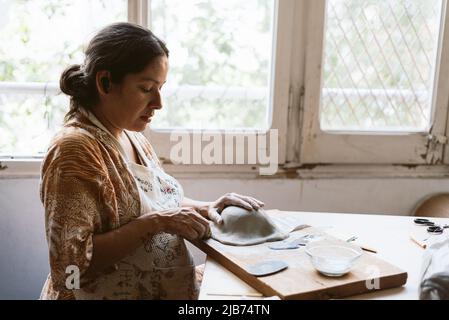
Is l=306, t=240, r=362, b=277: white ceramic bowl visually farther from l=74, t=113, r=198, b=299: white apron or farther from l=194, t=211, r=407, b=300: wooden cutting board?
l=74, t=113, r=198, b=299: white apron

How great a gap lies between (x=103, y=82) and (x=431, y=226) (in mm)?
1098

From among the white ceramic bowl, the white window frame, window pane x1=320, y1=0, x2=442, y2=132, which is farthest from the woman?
window pane x1=320, y1=0, x2=442, y2=132

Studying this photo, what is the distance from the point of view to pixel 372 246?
1.32 meters

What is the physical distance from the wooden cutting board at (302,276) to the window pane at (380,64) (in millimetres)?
1082

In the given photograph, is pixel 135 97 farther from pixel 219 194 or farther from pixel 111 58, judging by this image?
pixel 219 194

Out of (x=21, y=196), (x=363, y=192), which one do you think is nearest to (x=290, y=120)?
(x=363, y=192)

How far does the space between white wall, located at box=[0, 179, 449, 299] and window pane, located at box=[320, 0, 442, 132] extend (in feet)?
0.90

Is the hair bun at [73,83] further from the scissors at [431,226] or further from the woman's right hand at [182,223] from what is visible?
the scissors at [431,226]

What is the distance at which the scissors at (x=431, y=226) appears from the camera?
4.76 feet

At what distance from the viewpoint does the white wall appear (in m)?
1.95

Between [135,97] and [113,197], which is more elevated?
[135,97]

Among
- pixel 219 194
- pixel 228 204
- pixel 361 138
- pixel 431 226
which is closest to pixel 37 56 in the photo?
pixel 219 194

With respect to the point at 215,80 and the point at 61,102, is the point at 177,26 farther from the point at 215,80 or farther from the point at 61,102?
the point at 61,102
